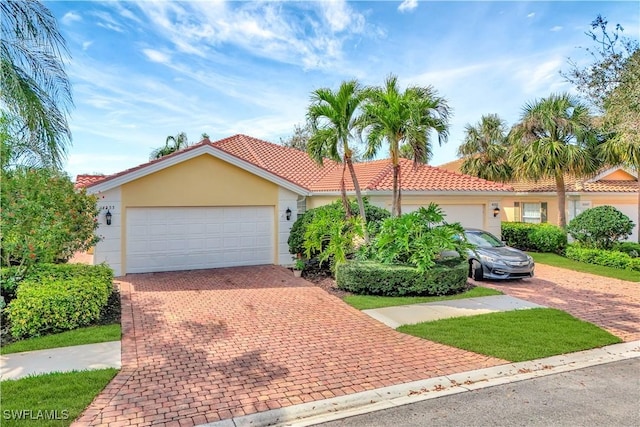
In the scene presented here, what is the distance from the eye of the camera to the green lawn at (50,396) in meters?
4.43

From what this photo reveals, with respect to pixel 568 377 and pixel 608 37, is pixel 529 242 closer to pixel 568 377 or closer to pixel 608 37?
pixel 608 37

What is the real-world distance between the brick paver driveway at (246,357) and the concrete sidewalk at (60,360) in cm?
28

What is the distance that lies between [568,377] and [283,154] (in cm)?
1798

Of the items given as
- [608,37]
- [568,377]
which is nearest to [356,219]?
[568,377]

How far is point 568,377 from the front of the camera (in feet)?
19.2

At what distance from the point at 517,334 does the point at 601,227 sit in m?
11.3

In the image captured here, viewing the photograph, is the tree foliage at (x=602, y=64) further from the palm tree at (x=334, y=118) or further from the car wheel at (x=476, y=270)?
the palm tree at (x=334, y=118)

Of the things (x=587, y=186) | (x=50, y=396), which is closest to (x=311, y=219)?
(x=50, y=396)

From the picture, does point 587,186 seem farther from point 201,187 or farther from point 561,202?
point 201,187

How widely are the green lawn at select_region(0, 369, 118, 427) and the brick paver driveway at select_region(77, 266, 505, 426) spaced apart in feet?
0.59

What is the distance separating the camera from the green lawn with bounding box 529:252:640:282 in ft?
44.8

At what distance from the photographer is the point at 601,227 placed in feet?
52.1

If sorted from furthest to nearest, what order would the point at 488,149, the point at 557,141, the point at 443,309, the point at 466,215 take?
the point at 488,149 → the point at 557,141 → the point at 466,215 → the point at 443,309

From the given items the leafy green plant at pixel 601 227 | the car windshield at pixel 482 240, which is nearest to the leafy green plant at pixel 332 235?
the car windshield at pixel 482 240
